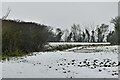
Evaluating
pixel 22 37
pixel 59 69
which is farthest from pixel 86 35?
pixel 59 69

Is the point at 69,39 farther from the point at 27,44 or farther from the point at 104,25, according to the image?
the point at 27,44

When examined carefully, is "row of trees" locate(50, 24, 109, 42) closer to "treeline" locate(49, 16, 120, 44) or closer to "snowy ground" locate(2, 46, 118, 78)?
"treeline" locate(49, 16, 120, 44)

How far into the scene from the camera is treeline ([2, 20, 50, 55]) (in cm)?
2288

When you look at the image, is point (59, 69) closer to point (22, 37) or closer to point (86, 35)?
point (22, 37)

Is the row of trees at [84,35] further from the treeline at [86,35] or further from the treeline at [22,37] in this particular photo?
the treeline at [22,37]

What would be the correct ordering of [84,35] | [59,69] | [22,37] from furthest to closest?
[84,35] < [22,37] < [59,69]

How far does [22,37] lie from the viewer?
24.9m

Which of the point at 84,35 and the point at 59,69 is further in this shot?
the point at 84,35

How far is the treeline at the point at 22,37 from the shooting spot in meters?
22.9

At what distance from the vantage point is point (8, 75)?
30.6 ft

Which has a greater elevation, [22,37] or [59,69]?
[22,37]

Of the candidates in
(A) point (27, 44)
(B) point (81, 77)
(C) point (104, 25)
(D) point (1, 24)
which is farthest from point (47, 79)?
(C) point (104, 25)

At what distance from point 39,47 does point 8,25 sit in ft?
18.3

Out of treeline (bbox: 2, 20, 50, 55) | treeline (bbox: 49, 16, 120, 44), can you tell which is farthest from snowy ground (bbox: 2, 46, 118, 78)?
treeline (bbox: 49, 16, 120, 44)
